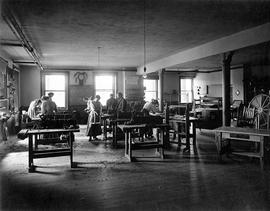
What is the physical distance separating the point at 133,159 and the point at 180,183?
5.75ft

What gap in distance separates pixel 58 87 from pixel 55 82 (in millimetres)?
311

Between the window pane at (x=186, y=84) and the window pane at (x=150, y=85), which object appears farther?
the window pane at (x=186, y=84)

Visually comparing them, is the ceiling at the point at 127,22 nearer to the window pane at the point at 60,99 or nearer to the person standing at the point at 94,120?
the person standing at the point at 94,120

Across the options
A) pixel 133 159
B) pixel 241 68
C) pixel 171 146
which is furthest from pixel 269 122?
pixel 241 68

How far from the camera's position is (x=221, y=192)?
3.74 meters

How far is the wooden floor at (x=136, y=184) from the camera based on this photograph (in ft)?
11.0

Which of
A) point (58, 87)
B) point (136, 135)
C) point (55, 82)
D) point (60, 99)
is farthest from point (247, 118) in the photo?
point (55, 82)

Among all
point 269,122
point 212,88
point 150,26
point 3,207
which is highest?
point 150,26

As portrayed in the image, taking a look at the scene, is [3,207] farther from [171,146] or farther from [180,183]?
[171,146]

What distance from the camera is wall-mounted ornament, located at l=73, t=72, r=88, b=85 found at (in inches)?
551

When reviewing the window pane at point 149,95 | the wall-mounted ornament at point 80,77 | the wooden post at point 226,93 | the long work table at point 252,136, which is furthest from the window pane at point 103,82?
the long work table at point 252,136

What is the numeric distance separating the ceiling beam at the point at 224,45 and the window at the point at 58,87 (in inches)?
232

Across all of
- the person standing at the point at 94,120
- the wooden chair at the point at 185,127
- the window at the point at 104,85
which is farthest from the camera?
the window at the point at 104,85

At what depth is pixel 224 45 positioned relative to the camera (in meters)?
7.22
